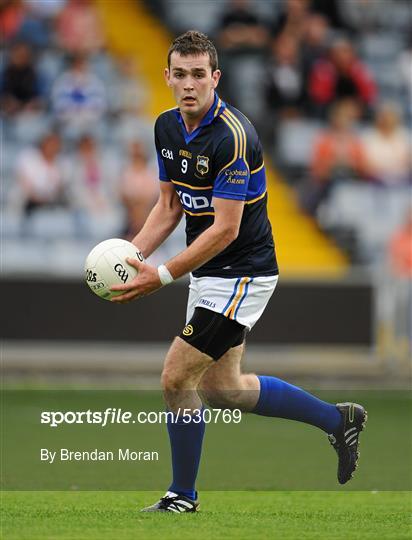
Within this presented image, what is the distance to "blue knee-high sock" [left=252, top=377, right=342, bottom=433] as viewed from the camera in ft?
24.1

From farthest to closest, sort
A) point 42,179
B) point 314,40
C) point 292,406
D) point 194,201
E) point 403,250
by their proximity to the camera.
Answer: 1. point 314,40
2. point 403,250
3. point 42,179
4. point 292,406
5. point 194,201

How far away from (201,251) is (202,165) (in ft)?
1.54

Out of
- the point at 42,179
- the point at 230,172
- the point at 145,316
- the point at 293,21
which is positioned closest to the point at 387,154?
the point at 293,21

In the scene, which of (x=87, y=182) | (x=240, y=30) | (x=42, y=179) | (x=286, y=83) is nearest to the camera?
(x=42, y=179)

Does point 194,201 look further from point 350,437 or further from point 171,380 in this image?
point 350,437

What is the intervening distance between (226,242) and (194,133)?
2.04 feet

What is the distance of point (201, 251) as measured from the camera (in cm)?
678

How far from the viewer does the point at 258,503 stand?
745cm

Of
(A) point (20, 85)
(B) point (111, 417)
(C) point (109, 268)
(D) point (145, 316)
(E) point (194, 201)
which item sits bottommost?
(B) point (111, 417)

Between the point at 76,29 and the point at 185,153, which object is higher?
the point at 76,29

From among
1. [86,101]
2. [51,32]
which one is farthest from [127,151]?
[51,32]

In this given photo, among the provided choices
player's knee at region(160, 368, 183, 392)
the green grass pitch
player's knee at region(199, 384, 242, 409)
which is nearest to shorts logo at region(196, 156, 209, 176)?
player's knee at region(160, 368, 183, 392)

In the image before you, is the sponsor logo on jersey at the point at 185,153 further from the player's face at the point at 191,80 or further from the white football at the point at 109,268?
the white football at the point at 109,268

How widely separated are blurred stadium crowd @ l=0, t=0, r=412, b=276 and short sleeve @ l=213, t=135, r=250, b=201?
28.4ft
